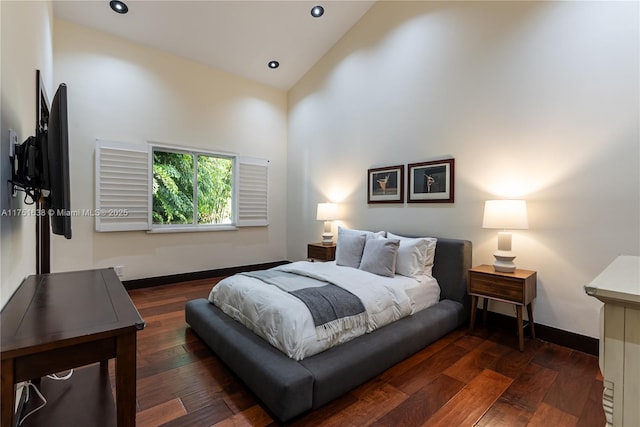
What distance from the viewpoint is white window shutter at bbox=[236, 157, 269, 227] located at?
5.10 meters

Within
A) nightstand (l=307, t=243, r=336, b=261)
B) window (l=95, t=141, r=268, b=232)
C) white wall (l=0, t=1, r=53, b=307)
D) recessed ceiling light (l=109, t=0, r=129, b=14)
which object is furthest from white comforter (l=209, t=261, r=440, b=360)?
recessed ceiling light (l=109, t=0, r=129, b=14)

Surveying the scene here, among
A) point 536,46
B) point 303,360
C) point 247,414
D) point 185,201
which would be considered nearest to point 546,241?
point 536,46

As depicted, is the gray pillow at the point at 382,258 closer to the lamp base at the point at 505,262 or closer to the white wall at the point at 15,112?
the lamp base at the point at 505,262

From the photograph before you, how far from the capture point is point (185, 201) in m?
4.62

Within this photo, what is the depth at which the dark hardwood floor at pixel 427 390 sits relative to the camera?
5.40 feet

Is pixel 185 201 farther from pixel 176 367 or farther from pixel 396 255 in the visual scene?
pixel 396 255

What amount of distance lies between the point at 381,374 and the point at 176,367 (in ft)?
4.96

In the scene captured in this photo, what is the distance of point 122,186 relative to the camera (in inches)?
155

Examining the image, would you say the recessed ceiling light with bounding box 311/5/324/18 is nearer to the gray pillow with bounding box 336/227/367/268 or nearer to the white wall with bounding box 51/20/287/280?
the white wall with bounding box 51/20/287/280

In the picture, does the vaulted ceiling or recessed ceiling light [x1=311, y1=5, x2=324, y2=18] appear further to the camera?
recessed ceiling light [x1=311, y1=5, x2=324, y2=18]

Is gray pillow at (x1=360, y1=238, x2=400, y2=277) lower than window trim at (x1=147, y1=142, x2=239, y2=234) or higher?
lower

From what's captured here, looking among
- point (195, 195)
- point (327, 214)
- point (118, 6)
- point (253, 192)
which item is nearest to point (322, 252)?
point (327, 214)

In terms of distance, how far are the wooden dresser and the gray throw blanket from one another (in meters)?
1.41

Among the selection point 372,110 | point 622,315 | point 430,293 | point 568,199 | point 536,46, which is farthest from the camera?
point 372,110
